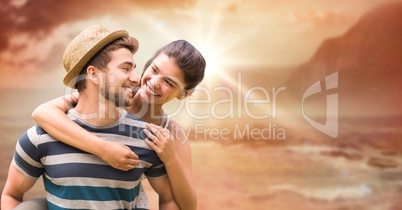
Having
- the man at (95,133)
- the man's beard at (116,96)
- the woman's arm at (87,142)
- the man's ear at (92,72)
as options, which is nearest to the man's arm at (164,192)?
the man at (95,133)

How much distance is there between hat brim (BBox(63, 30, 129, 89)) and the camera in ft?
5.73

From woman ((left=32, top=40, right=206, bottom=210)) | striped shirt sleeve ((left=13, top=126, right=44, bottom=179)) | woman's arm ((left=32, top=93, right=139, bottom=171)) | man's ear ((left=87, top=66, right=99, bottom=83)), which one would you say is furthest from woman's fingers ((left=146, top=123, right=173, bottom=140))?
striped shirt sleeve ((left=13, top=126, right=44, bottom=179))

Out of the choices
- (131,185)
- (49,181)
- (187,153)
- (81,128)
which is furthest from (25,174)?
(187,153)

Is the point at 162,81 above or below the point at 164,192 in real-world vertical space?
above

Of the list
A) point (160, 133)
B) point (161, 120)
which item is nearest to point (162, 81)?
point (161, 120)

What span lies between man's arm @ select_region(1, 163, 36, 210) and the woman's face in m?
0.60

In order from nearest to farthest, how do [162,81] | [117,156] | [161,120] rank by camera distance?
[117,156] < [162,81] < [161,120]

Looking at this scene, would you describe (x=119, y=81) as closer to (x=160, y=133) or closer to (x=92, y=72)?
(x=92, y=72)

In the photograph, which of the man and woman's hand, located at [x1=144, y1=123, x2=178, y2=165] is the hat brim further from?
woman's hand, located at [x1=144, y1=123, x2=178, y2=165]

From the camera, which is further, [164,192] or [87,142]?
[164,192]

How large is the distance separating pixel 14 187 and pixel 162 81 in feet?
2.36

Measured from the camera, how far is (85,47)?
1754mm

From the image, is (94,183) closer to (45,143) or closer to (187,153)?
(45,143)

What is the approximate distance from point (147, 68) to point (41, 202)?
737 mm
